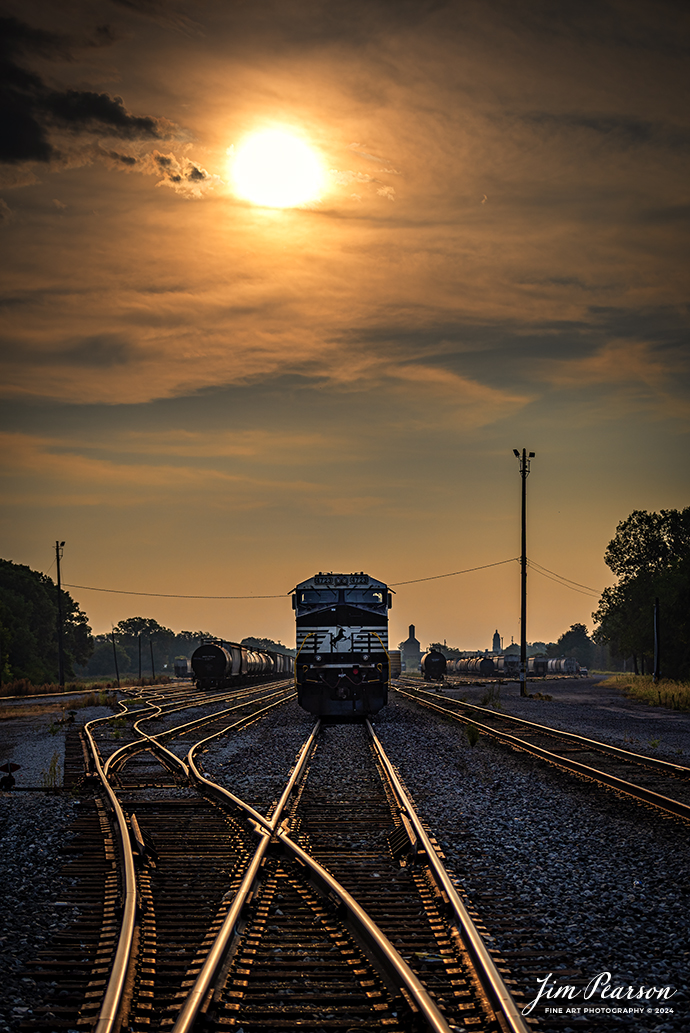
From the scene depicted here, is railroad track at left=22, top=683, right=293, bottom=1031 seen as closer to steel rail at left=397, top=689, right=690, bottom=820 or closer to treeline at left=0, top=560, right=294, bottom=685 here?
steel rail at left=397, top=689, right=690, bottom=820

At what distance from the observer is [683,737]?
69.8 ft

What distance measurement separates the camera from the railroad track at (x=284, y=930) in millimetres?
4824

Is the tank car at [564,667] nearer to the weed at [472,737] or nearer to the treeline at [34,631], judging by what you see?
the treeline at [34,631]

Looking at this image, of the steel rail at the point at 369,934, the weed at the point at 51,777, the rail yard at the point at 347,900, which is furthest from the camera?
the weed at the point at 51,777

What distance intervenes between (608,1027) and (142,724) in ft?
70.2

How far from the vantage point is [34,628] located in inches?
3959

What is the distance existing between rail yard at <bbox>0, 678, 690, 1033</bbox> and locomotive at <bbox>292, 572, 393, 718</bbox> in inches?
337

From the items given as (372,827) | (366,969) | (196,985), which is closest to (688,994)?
(366,969)

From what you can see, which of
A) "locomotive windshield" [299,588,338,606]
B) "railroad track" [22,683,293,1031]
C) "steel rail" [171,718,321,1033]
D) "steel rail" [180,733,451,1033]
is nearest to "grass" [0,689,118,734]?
"locomotive windshield" [299,588,338,606]

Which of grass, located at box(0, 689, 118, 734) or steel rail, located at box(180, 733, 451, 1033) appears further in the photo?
grass, located at box(0, 689, 118, 734)

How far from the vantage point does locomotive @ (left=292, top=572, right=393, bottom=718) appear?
22891 mm

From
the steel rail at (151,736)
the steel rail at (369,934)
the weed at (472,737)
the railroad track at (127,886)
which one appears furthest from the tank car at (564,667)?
the steel rail at (369,934)

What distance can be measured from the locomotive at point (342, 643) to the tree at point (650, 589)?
46.0 metres
